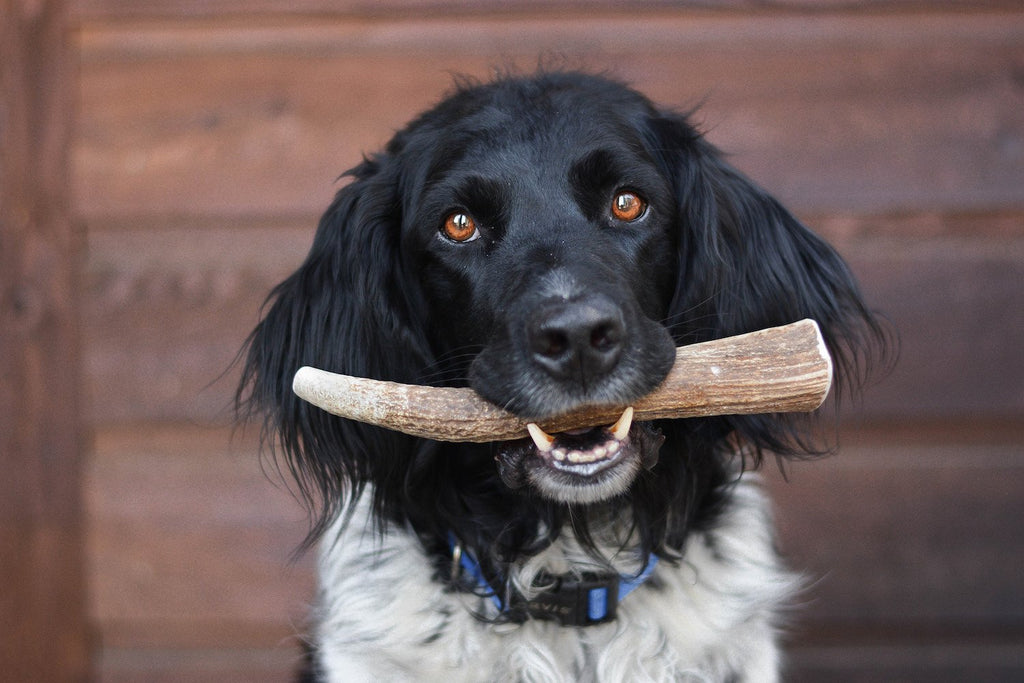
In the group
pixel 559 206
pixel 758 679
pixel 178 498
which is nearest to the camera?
pixel 559 206

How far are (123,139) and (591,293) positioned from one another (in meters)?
1.71

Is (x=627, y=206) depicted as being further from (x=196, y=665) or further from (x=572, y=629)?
(x=196, y=665)

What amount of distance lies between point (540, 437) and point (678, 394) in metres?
0.21

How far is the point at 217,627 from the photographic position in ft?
8.82

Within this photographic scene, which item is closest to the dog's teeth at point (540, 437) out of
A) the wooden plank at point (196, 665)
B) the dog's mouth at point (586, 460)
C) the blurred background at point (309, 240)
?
the dog's mouth at point (586, 460)

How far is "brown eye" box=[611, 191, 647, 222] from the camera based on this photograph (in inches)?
66.1

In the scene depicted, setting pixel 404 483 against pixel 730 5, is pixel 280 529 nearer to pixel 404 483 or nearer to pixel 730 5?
pixel 404 483

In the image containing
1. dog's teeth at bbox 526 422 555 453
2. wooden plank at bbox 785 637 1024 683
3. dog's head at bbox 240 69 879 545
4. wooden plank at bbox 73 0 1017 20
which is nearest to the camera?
dog's teeth at bbox 526 422 555 453

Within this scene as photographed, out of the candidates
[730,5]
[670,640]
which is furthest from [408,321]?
Answer: [730,5]

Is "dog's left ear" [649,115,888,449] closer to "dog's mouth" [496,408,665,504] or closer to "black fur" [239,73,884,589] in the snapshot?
"black fur" [239,73,884,589]

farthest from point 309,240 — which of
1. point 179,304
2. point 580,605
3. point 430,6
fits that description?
point 580,605

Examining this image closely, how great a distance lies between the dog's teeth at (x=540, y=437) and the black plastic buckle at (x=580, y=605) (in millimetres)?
344

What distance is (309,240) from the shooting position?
8.43 ft

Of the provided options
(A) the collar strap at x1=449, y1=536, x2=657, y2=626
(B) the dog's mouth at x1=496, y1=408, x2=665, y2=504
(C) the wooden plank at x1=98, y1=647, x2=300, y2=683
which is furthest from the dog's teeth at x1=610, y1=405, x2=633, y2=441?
(C) the wooden plank at x1=98, y1=647, x2=300, y2=683
